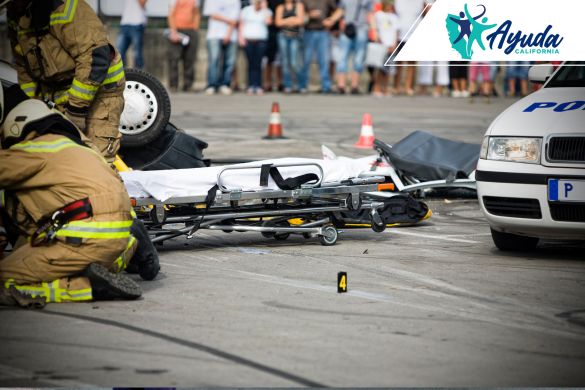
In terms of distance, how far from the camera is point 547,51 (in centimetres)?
906

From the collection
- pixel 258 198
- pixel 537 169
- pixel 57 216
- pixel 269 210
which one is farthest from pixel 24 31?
pixel 537 169

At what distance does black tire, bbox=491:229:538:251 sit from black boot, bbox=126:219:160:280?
8.85 ft

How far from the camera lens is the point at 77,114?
8.51m

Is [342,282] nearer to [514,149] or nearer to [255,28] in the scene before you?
[514,149]

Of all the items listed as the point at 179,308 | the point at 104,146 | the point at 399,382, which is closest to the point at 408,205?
the point at 104,146

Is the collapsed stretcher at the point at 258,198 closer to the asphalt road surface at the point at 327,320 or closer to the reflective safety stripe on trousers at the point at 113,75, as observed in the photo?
the asphalt road surface at the point at 327,320

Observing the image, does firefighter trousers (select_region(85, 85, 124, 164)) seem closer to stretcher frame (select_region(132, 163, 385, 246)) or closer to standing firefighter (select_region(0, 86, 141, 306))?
stretcher frame (select_region(132, 163, 385, 246))

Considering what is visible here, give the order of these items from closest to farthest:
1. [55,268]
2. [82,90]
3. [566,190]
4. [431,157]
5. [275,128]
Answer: [55,268] → [566,190] → [82,90] → [431,157] → [275,128]

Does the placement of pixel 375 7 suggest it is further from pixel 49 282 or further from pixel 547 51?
pixel 49 282

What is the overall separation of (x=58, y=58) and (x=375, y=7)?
16607 millimetres

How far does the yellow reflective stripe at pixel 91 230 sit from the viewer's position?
6.57 metres

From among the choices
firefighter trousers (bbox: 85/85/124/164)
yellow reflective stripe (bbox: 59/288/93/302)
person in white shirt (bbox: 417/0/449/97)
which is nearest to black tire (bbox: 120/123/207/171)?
firefighter trousers (bbox: 85/85/124/164)

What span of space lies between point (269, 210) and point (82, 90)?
5.15 ft

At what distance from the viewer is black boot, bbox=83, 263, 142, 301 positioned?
259 inches
